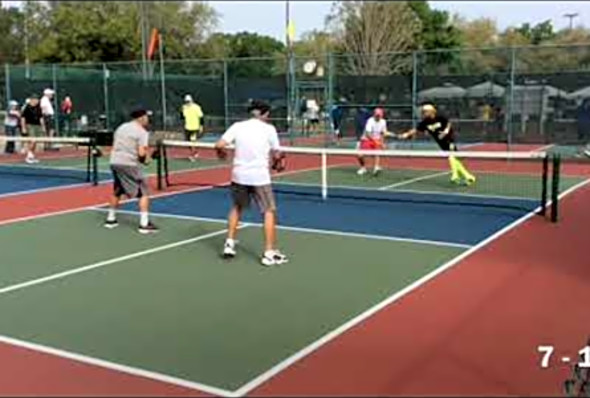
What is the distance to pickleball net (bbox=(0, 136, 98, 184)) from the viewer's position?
17.6m

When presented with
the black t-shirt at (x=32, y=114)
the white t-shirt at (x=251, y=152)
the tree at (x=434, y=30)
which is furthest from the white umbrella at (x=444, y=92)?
the tree at (x=434, y=30)

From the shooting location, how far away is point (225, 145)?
8.89 meters

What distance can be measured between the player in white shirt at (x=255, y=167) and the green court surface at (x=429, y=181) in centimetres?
707

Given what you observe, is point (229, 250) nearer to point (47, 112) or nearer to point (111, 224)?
point (111, 224)

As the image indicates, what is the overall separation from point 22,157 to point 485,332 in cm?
1964

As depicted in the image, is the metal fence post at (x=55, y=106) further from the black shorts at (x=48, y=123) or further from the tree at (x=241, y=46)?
the tree at (x=241, y=46)

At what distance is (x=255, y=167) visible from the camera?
883cm

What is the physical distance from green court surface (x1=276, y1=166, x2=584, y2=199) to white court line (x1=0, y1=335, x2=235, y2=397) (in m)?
10.4

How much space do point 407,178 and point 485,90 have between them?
1066 centimetres

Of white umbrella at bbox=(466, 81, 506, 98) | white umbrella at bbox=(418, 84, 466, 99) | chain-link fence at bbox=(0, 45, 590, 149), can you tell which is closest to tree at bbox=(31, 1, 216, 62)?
chain-link fence at bbox=(0, 45, 590, 149)

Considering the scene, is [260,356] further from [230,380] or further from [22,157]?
[22,157]

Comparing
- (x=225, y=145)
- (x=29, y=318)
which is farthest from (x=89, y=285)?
(x=225, y=145)

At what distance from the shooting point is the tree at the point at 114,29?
55.2 metres

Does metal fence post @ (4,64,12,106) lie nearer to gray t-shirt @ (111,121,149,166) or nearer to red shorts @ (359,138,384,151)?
red shorts @ (359,138,384,151)
